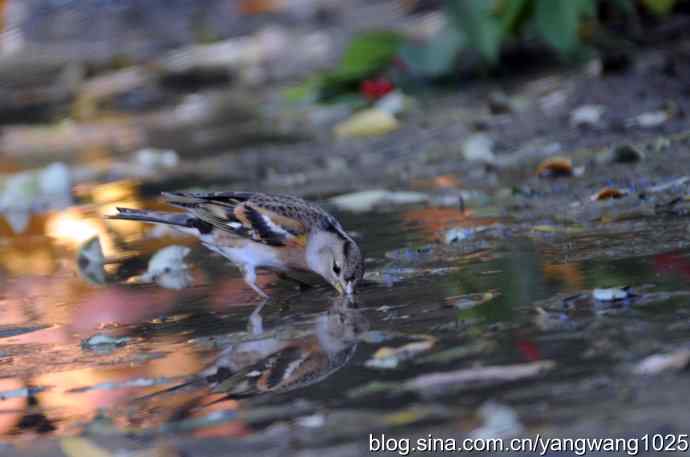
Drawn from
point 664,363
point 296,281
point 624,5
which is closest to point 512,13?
point 624,5

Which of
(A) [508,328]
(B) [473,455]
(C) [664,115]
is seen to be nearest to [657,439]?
(B) [473,455]

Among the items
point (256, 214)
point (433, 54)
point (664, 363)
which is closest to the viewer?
point (664, 363)

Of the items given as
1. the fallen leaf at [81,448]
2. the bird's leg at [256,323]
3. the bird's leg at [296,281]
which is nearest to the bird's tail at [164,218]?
the bird's leg at [296,281]

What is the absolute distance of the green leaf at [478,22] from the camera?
917cm

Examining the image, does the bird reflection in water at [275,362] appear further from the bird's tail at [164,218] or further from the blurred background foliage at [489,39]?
the blurred background foliage at [489,39]

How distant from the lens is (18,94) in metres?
15.0

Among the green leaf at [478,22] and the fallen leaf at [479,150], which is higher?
the green leaf at [478,22]

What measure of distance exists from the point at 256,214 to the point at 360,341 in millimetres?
1515

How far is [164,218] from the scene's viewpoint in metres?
5.90

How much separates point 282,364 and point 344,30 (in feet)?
36.2

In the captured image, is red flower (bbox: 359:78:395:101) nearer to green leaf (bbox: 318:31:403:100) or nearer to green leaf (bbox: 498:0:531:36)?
green leaf (bbox: 318:31:403:100)

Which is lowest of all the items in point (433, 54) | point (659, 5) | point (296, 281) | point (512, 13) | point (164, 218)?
point (296, 281)

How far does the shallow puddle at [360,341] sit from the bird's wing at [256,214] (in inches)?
9.3

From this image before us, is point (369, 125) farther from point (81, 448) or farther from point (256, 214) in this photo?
point (81, 448)
